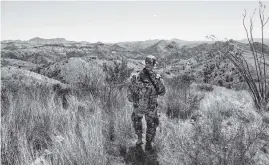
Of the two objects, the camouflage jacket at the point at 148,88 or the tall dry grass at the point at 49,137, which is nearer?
the tall dry grass at the point at 49,137

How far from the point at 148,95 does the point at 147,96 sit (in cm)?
2

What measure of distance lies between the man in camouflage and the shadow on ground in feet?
0.39

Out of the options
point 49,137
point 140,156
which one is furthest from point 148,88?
point 49,137

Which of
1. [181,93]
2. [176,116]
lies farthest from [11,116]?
[181,93]

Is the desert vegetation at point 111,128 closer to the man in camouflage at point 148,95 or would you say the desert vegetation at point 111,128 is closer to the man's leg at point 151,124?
the man's leg at point 151,124

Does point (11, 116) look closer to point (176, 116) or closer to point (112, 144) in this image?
point (112, 144)

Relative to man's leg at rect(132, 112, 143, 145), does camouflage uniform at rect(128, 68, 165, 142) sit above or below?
above

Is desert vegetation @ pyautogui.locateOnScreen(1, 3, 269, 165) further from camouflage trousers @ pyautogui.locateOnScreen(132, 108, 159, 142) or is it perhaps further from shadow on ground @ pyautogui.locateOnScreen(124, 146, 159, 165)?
camouflage trousers @ pyautogui.locateOnScreen(132, 108, 159, 142)

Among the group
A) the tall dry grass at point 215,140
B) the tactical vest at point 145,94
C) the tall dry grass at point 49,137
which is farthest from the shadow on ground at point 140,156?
the tactical vest at point 145,94

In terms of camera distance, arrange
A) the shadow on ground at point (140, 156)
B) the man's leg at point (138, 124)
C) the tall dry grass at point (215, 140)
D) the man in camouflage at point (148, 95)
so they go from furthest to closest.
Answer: the man's leg at point (138, 124), the man in camouflage at point (148, 95), the shadow on ground at point (140, 156), the tall dry grass at point (215, 140)

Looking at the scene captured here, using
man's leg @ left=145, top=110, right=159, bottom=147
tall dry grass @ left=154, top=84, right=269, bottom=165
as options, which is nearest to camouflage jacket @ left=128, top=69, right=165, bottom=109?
man's leg @ left=145, top=110, right=159, bottom=147

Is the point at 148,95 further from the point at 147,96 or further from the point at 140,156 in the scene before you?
the point at 140,156

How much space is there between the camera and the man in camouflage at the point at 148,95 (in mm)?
3474

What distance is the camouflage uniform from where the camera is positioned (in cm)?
349
